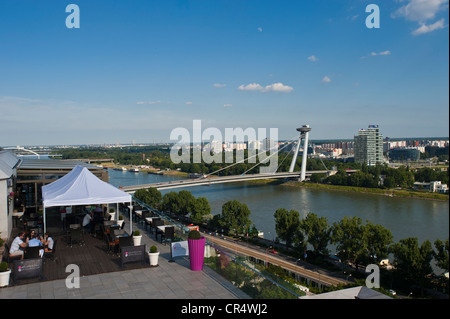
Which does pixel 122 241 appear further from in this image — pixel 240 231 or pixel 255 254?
pixel 240 231

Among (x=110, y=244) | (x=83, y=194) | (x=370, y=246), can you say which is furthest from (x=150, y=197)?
(x=110, y=244)

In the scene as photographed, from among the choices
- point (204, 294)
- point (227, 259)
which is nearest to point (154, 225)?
point (227, 259)

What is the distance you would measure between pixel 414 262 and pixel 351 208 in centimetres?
959

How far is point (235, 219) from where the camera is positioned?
1397 cm

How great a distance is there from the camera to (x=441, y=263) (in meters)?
8.60

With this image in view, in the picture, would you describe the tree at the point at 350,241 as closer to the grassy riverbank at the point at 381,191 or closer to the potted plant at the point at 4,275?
the potted plant at the point at 4,275

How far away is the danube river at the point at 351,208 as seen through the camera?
13383mm

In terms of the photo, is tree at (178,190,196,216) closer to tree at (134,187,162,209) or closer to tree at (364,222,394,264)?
tree at (134,187,162,209)

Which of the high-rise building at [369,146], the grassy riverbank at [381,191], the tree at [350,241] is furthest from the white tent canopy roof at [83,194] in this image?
the high-rise building at [369,146]

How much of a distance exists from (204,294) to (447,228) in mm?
1625

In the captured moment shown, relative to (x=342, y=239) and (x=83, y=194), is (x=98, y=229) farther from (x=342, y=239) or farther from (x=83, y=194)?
(x=342, y=239)

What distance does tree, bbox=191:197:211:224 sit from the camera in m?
15.7

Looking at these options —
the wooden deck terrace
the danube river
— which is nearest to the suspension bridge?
the danube river
